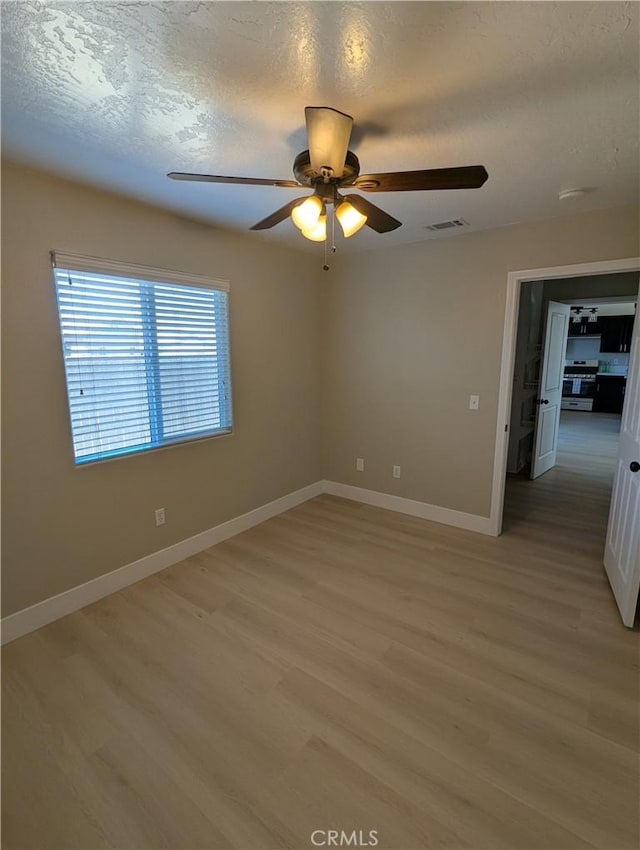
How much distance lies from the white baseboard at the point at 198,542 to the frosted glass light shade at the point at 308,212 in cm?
241

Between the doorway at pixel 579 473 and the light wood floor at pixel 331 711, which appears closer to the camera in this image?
the light wood floor at pixel 331 711

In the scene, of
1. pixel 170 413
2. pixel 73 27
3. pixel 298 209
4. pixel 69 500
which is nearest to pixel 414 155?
pixel 298 209

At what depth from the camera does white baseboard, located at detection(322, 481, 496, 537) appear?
338 cm

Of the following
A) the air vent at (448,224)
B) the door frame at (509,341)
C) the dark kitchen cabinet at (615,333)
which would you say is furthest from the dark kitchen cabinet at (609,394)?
the air vent at (448,224)

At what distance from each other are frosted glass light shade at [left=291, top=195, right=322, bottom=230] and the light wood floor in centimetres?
208

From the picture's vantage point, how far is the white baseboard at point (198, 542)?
223cm

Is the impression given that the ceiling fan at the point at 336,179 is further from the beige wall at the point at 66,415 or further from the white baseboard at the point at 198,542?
the white baseboard at the point at 198,542

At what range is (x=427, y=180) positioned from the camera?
1425mm

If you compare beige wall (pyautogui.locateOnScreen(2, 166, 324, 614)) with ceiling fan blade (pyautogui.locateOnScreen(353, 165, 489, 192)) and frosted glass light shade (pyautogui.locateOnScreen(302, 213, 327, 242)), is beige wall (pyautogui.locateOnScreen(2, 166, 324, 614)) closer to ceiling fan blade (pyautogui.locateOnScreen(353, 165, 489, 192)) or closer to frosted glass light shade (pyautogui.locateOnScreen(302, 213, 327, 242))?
frosted glass light shade (pyautogui.locateOnScreen(302, 213, 327, 242))

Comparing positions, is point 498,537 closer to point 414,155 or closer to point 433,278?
point 433,278

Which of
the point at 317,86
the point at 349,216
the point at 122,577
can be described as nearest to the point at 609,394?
the point at 349,216

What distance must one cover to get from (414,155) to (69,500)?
268cm

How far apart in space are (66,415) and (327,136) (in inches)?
79.0

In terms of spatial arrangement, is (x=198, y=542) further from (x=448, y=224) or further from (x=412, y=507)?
(x=448, y=224)
